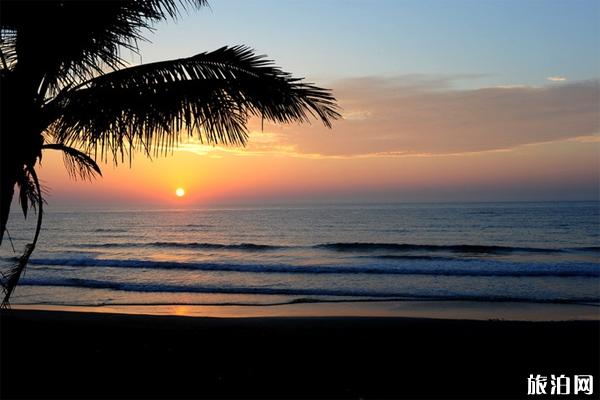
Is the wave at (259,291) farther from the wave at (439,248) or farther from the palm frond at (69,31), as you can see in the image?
the wave at (439,248)

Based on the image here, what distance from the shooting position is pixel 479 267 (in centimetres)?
2106

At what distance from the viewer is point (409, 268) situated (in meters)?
21.4

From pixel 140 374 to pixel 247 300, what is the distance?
8717 millimetres

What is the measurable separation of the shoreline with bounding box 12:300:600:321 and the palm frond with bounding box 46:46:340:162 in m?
7.64

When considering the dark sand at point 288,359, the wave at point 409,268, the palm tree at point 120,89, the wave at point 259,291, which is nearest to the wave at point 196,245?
the wave at point 409,268

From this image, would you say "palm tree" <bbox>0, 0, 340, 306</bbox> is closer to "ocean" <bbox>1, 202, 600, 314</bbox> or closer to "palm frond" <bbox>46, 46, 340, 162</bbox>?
"palm frond" <bbox>46, 46, 340, 162</bbox>

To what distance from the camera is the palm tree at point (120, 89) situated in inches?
166

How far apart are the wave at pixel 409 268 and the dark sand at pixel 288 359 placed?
10679 millimetres

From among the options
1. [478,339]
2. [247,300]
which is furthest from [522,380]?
[247,300]

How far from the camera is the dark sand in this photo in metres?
5.19

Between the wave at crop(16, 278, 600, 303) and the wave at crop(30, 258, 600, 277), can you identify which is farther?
the wave at crop(30, 258, 600, 277)

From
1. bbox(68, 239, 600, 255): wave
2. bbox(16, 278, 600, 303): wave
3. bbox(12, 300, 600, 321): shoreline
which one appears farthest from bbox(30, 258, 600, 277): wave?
bbox(68, 239, 600, 255): wave

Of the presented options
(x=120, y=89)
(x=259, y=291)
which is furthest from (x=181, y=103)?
(x=259, y=291)

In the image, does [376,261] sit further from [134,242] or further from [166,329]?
[134,242]
